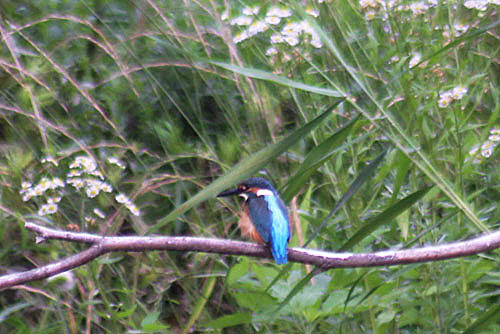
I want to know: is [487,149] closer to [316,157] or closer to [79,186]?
[316,157]

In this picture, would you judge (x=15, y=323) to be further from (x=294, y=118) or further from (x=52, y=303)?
(x=294, y=118)

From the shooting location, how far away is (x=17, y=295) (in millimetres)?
2639

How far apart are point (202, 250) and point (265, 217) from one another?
581mm

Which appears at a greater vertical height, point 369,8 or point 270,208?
point 369,8

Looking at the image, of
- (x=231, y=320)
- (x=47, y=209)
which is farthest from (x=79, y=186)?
(x=231, y=320)

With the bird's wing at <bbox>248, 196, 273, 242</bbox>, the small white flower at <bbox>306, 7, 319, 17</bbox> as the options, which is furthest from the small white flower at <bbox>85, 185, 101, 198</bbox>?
the small white flower at <bbox>306, 7, 319, 17</bbox>

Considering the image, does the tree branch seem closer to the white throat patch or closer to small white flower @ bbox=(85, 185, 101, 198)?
the white throat patch

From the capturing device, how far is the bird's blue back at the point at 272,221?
5.66 ft

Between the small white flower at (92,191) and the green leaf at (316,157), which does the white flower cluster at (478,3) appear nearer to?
the green leaf at (316,157)

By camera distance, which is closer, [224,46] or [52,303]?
[52,303]

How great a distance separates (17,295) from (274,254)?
4.29 feet

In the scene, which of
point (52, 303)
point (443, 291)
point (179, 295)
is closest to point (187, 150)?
point (179, 295)

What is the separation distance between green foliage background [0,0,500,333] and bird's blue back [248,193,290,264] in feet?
0.17

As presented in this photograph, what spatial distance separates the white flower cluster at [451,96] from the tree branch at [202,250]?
626 mm
